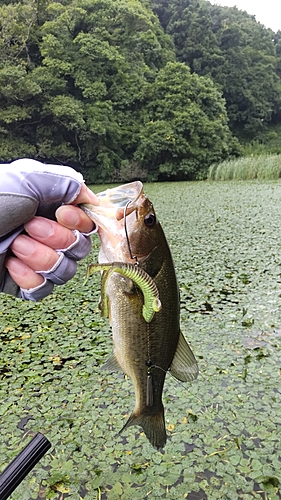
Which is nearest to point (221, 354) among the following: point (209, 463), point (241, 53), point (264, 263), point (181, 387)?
point (181, 387)

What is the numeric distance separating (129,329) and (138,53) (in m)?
19.7

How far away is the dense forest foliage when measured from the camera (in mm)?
15242

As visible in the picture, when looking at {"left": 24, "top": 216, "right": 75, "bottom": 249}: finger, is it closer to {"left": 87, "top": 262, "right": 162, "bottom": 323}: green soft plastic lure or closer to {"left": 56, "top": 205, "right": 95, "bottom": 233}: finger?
{"left": 56, "top": 205, "right": 95, "bottom": 233}: finger

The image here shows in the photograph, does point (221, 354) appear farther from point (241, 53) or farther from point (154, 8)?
point (154, 8)

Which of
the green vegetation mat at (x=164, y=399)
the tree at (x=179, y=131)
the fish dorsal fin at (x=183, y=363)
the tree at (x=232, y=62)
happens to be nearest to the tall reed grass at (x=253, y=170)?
the tree at (x=179, y=131)

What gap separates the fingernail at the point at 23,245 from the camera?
101 cm

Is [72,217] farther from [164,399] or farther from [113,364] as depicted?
[164,399]

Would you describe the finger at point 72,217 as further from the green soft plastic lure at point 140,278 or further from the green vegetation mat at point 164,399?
the green vegetation mat at point 164,399

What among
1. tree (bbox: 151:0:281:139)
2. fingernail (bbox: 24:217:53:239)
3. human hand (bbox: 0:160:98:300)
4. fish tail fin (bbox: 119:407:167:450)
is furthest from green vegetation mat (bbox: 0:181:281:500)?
tree (bbox: 151:0:281:139)

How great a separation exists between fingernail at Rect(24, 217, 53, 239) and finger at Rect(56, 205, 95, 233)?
0.10ft

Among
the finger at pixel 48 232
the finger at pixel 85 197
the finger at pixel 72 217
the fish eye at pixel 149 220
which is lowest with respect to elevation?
the finger at pixel 48 232

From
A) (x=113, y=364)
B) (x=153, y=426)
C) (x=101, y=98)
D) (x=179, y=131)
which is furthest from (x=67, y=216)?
(x=179, y=131)

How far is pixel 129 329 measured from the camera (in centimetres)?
100

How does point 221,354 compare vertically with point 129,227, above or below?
below
